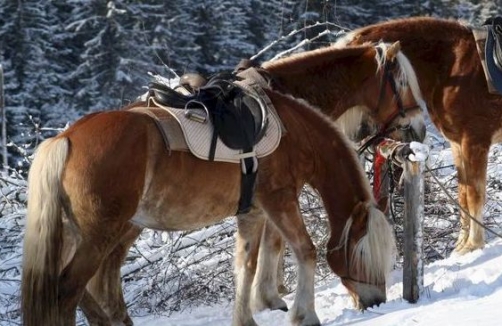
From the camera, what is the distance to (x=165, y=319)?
566 cm

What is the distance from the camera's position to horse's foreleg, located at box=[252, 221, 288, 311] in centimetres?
519

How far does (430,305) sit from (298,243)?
967 millimetres

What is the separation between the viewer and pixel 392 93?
5.66 meters

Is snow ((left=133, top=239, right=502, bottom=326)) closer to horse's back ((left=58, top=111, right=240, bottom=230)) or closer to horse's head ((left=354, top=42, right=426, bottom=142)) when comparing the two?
horse's back ((left=58, top=111, right=240, bottom=230))

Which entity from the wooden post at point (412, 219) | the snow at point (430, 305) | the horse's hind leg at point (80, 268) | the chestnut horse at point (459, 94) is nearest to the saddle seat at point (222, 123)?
the horse's hind leg at point (80, 268)

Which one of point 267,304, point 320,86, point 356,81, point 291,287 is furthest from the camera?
point 291,287

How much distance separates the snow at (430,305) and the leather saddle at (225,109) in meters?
1.44

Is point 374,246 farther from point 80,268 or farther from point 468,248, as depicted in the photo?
point 80,268

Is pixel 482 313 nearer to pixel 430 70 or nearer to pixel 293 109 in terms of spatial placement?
pixel 293 109

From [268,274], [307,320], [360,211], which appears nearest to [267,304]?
[268,274]

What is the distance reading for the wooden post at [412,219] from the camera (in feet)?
15.3

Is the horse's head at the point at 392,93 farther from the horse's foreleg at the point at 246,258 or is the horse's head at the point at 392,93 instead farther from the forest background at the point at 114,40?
the forest background at the point at 114,40

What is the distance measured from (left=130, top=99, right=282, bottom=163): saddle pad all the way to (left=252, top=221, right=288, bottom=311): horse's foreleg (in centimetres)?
103

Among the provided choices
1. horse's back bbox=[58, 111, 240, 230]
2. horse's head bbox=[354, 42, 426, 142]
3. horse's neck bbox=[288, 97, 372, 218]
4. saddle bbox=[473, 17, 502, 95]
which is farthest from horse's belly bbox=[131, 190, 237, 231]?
saddle bbox=[473, 17, 502, 95]
